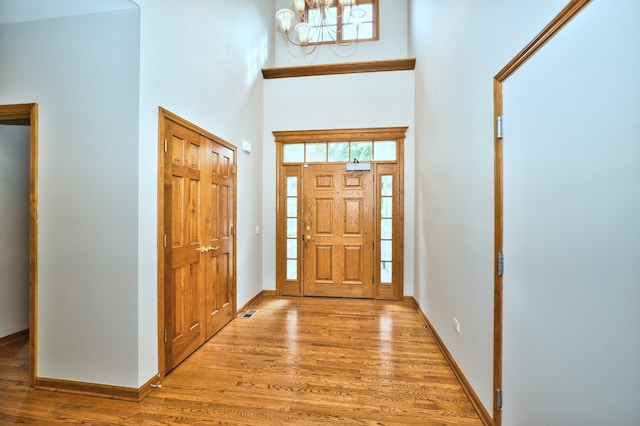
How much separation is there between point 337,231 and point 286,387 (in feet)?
8.65

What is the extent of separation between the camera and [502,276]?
1.67 metres

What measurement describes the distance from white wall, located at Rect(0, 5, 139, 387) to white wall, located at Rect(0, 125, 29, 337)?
96 centimetres

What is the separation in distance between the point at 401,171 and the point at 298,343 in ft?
9.29

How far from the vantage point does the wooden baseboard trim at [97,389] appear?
2.04m

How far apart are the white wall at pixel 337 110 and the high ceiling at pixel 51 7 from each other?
274cm

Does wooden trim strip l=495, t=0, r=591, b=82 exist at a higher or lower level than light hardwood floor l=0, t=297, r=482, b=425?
higher

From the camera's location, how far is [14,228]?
2869mm

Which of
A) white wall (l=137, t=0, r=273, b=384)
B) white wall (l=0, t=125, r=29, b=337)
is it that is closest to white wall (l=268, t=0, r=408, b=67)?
white wall (l=137, t=0, r=273, b=384)

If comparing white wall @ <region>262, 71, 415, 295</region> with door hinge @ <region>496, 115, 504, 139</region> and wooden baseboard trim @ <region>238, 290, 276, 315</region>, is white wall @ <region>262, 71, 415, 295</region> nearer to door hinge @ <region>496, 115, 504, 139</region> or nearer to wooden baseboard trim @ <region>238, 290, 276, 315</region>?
wooden baseboard trim @ <region>238, 290, 276, 315</region>

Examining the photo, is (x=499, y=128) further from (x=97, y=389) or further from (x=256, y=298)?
(x=256, y=298)

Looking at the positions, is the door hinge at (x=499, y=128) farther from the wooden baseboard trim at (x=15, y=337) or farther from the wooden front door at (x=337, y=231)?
the wooden baseboard trim at (x=15, y=337)

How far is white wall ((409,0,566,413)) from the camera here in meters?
1.73

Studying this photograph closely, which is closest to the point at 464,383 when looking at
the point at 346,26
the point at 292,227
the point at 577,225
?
the point at 577,225

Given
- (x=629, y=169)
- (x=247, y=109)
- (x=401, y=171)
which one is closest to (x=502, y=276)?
(x=629, y=169)
